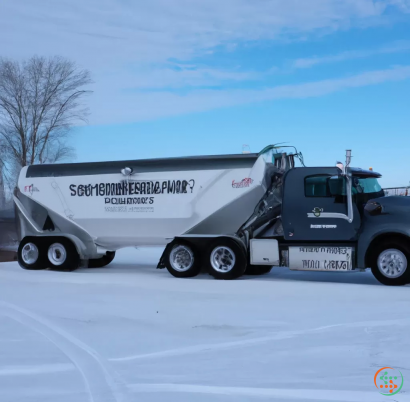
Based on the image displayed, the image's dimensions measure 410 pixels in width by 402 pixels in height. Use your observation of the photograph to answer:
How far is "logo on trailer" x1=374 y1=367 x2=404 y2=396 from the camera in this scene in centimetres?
522

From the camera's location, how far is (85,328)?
792 cm

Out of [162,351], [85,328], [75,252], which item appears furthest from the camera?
[75,252]

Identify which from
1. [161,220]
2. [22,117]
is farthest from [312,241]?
[22,117]

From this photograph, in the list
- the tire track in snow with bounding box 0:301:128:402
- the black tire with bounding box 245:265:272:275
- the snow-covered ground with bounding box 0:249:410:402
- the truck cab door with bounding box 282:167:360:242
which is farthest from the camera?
the black tire with bounding box 245:265:272:275

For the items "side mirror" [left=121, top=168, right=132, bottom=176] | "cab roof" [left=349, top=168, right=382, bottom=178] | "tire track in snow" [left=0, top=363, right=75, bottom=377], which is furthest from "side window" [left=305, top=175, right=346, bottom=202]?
"tire track in snow" [left=0, top=363, right=75, bottom=377]

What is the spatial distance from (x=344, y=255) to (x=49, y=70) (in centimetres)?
3161

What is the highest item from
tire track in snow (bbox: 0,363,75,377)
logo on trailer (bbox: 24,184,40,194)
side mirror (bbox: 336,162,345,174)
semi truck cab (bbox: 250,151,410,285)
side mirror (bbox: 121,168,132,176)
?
side mirror (bbox: 121,168,132,176)

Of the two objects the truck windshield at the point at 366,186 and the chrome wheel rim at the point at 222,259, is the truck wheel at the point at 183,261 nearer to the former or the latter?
the chrome wheel rim at the point at 222,259

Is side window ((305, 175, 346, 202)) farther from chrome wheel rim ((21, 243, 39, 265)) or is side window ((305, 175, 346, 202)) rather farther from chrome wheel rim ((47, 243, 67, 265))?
chrome wheel rim ((21, 243, 39, 265))

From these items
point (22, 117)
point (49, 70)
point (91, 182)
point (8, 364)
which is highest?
point (49, 70)

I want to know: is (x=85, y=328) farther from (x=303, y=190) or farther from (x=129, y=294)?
(x=303, y=190)

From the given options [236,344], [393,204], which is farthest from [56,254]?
[236,344]

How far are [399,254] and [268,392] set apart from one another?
758 centimetres

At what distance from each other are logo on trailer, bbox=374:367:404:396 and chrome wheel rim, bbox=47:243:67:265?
36.8 feet
